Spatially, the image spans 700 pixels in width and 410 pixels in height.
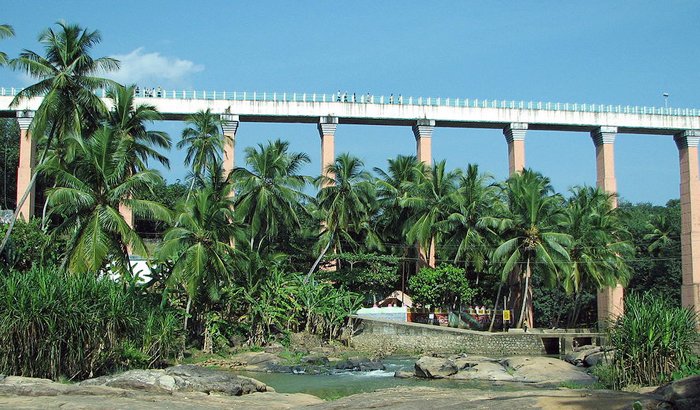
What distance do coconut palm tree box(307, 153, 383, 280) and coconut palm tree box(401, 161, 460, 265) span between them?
6.79ft

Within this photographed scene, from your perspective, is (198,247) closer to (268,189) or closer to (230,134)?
(268,189)

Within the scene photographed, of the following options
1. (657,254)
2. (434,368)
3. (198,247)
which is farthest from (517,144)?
(198,247)

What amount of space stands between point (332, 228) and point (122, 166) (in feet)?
49.1

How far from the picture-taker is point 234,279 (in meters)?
33.8

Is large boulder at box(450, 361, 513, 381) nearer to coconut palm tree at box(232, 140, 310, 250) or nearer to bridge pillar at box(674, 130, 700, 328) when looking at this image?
coconut palm tree at box(232, 140, 310, 250)

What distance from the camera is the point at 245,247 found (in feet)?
117

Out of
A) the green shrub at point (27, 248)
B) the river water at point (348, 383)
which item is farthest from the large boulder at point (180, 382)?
the green shrub at point (27, 248)

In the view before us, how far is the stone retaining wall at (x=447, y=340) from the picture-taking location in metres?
33.4

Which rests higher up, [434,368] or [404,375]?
[434,368]

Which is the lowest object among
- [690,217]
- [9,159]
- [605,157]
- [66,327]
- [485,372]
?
[485,372]

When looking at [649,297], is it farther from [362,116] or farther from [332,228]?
[362,116]

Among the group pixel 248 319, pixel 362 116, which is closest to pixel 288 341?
pixel 248 319

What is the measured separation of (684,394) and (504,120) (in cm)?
3423

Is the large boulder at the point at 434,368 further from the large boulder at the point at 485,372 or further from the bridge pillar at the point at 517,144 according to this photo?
the bridge pillar at the point at 517,144
